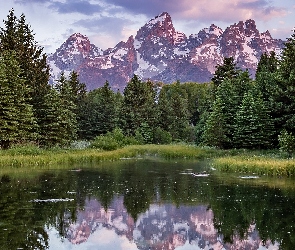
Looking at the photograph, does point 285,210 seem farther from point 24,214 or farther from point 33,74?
point 33,74

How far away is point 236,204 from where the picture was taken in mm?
17656

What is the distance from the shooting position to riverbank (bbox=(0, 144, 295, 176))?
91.8 feet

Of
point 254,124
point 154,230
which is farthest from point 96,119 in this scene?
point 154,230

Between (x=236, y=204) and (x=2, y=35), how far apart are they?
3845 centimetres

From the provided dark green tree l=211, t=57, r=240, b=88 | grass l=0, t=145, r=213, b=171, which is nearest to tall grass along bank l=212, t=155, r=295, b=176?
grass l=0, t=145, r=213, b=171

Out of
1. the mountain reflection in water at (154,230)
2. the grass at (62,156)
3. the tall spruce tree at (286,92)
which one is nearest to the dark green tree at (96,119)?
the grass at (62,156)

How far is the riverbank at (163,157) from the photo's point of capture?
27969mm

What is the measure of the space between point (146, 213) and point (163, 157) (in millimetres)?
28523

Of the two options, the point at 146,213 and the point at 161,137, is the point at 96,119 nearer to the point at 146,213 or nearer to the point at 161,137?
the point at 161,137

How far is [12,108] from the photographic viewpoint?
38000 mm

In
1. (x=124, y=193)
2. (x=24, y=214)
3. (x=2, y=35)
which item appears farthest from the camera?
(x=2, y=35)

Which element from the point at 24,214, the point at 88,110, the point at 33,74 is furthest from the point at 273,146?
the point at 88,110

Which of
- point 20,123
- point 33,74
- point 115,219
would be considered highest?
point 33,74

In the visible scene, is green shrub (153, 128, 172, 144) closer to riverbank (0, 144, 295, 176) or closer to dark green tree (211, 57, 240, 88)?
dark green tree (211, 57, 240, 88)
